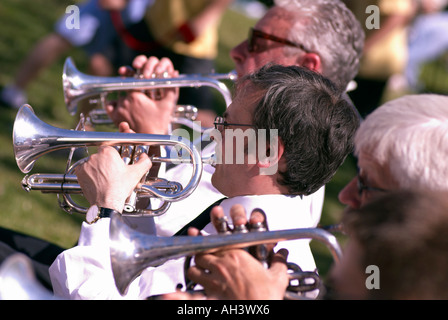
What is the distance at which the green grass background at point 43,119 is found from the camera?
404 cm

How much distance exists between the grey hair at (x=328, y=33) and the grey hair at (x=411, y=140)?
1038 millimetres

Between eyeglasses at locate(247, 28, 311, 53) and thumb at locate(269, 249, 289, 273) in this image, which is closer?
thumb at locate(269, 249, 289, 273)

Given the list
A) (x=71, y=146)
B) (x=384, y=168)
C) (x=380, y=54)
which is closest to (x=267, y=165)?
(x=384, y=168)

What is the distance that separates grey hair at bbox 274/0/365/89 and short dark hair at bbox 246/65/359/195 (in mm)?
680

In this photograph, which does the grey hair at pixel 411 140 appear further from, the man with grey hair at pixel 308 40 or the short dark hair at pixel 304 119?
the man with grey hair at pixel 308 40

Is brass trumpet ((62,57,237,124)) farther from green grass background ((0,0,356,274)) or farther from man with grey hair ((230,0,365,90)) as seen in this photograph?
green grass background ((0,0,356,274))

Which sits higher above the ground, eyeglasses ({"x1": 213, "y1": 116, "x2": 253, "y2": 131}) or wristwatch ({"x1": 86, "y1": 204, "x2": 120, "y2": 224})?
eyeglasses ({"x1": 213, "y1": 116, "x2": 253, "y2": 131})

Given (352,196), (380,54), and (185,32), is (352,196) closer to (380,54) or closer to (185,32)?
(185,32)

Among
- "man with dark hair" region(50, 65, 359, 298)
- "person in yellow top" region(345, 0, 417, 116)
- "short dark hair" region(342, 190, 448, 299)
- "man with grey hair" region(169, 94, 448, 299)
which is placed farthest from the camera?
"person in yellow top" region(345, 0, 417, 116)

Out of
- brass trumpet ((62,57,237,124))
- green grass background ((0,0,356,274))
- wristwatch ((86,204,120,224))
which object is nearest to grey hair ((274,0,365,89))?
brass trumpet ((62,57,237,124))

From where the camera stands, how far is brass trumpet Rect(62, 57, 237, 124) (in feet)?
9.66

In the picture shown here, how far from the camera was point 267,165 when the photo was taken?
Result: 212 centimetres

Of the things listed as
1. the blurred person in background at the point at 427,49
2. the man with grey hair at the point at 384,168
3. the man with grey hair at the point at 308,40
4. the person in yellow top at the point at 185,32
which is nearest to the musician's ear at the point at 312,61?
the man with grey hair at the point at 308,40

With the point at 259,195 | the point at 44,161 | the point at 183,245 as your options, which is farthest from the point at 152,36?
the point at 183,245
